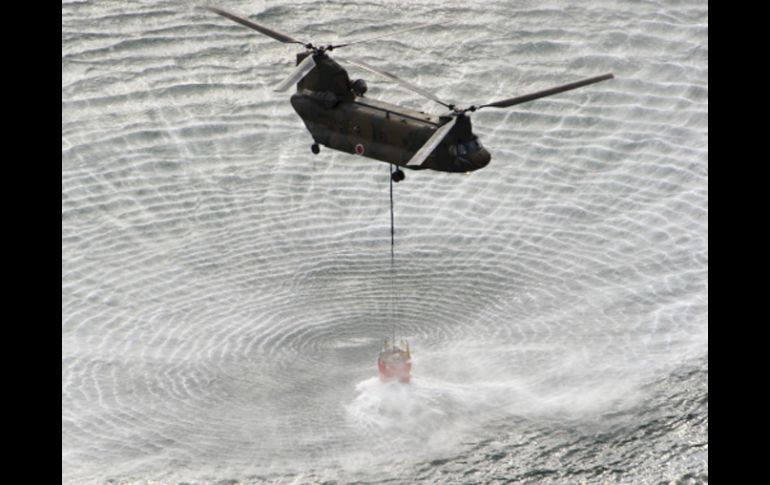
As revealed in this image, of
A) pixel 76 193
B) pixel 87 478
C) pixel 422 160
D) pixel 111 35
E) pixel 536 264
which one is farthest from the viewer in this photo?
pixel 111 35

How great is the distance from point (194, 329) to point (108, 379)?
4.53 m

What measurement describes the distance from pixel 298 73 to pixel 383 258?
14.2 meters

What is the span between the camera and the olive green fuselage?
163 feet

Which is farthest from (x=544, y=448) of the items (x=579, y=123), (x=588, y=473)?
(x=579, y=123)

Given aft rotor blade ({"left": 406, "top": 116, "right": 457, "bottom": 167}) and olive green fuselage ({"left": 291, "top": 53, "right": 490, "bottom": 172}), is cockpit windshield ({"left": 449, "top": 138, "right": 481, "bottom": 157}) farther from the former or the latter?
aft rotor blade ({"left": 406, "top": 116, "right": 457, "bottom": 167})

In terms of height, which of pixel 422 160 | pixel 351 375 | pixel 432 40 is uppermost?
pixel 422 160

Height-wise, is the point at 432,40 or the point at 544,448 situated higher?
the point at 432,40

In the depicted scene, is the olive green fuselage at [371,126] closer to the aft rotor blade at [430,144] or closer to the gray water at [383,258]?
the aft rotor blade at [430,144]

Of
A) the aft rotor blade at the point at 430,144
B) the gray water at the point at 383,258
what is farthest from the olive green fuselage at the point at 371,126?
the gray water at the point at 383,258

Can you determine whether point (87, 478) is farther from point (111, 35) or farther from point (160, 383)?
point (111, 35)

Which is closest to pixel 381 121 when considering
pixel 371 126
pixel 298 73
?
pixel 371 126

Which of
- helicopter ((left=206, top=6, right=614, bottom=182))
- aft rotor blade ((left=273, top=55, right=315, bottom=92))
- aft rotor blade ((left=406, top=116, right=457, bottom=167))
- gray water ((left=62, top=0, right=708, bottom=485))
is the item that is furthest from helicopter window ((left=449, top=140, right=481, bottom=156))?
gray water ((left=62, top=0, right=708, bottom=485))

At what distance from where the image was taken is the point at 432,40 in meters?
76.6

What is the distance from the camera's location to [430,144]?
159ft
